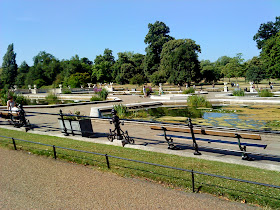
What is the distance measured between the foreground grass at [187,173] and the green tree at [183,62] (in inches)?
2086

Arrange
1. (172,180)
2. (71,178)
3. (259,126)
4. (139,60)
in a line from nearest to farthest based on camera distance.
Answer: (172,180)
(71,178)
(259,126)
(139,60)

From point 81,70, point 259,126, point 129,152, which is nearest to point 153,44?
point 81,70

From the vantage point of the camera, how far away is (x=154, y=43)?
78.1 meters

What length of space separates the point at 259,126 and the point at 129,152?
7.32m

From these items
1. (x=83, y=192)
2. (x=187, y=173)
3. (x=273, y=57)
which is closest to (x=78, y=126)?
(x=83, y=192)

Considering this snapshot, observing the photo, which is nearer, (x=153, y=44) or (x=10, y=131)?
(x=10, y=131)

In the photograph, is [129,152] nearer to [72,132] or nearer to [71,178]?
[71,178]

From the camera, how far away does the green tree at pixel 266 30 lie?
6718 cm

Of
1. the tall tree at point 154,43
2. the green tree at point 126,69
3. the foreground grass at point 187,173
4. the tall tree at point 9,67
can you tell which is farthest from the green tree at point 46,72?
the foreground grass at point 187,173

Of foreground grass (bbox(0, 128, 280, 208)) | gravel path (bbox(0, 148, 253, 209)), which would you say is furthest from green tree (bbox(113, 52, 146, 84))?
gravel path (bbox(0, 148, 253, 209))

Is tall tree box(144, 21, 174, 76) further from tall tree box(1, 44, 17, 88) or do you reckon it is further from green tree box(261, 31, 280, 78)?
tall tree box(1, 44, 17, 88)

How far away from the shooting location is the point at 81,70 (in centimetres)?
8588

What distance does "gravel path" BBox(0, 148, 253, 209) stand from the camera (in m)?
4.52

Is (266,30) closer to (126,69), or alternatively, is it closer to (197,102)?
(126,69)
